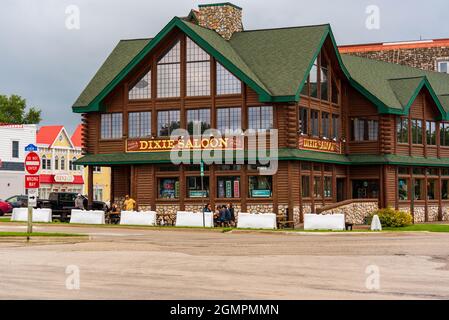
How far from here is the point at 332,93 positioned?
178 feet

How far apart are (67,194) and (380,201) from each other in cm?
1946

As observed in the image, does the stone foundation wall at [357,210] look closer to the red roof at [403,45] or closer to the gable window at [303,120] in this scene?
the gable window at [303,120]

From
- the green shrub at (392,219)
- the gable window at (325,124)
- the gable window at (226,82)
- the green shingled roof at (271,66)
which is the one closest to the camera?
the green shrub at (392,219)

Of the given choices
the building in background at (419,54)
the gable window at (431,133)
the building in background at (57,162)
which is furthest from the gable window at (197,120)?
the building in background at (57,162)

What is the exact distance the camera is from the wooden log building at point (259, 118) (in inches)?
1902

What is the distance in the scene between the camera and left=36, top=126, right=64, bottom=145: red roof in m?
95.0

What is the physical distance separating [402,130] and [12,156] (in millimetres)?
39674

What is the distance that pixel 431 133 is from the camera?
59.7 metres

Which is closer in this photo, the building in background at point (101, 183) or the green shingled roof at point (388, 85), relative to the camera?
the green shingled roof at point (388, 85)

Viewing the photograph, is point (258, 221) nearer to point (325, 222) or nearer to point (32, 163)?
point (325, 222)

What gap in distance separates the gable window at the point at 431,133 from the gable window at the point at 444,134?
2.90ft

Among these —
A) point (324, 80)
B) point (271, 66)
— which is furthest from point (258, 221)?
point (324, 80)

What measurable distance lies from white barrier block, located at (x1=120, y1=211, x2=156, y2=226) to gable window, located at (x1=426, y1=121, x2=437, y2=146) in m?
22.7
